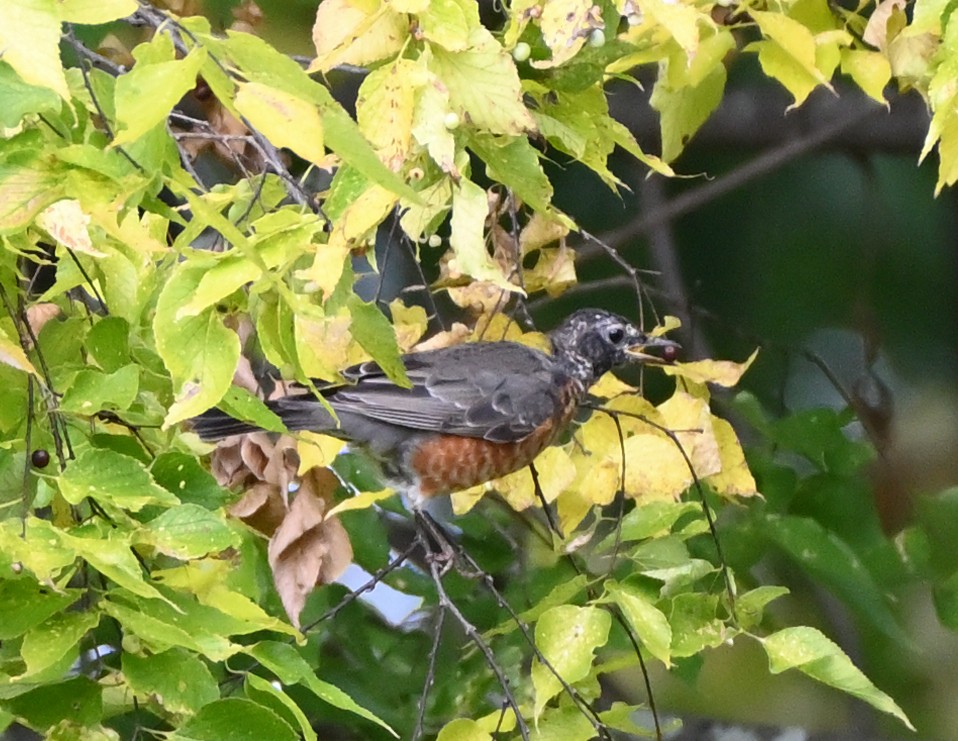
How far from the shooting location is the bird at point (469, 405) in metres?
1.91

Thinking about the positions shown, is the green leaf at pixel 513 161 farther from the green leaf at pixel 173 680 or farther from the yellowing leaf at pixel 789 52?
the green leaf at pixel 173 680

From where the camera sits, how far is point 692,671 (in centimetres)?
199

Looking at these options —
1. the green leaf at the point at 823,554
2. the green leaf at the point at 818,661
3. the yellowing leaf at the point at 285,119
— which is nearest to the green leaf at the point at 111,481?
the yellowing leaf at the point at 285,119

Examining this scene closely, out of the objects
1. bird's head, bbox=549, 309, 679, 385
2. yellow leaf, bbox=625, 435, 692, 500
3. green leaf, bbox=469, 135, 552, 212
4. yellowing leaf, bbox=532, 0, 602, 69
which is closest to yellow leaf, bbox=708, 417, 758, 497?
yellow leaf, bbox=625, 435, 692, 500

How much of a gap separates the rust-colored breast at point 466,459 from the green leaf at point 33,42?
119 centimetres

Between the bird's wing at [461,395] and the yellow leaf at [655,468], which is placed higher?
the yellow leaf at [655,468]

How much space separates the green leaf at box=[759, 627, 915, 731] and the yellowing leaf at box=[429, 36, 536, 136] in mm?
635

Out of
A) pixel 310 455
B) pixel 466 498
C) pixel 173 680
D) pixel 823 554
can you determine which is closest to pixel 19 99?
pixel 173 680

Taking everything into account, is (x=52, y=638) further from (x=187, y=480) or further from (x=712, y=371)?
(x=712, y=371)

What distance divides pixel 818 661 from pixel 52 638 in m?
0.77

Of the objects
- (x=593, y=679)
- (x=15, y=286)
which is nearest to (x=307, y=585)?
(x=593, y=679)

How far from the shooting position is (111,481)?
100cm

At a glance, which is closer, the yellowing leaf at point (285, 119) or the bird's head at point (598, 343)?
the yellowing leaf at point (285, 119)

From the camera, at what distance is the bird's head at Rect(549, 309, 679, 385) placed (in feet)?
6.50
